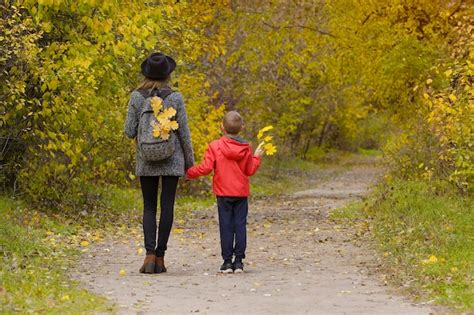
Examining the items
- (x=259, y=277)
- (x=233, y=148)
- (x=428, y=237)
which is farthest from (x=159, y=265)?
(x=428, y=237)

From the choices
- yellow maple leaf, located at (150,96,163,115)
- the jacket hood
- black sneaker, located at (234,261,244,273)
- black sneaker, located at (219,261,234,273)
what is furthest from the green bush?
yellow maple leaf, located at (150,96,163,115)

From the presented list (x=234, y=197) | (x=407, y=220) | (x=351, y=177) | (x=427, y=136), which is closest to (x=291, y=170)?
(x=351, y=177)

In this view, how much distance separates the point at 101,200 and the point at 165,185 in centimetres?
699

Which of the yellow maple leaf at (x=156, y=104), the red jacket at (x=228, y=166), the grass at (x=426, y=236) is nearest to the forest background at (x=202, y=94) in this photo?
the grass at (x=426, y=236)

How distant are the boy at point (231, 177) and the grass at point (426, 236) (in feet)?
5.26

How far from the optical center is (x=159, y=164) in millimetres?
10336

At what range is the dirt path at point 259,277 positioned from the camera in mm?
8477

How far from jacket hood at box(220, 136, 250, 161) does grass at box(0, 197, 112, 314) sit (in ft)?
6.67

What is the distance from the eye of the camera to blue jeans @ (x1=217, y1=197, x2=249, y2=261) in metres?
10.7

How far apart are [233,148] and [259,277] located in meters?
1.34

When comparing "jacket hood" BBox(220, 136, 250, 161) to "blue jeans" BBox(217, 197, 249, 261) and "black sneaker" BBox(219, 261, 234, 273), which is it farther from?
"black sneaker" BBox(219, 261, 234, 273)

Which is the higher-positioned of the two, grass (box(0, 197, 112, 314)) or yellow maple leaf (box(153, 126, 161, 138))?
yellow maple leaf (box(153, 126, 161, 138))

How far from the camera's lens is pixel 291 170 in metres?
40.7

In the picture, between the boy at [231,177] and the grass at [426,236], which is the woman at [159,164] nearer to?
the boy at [231,177]
